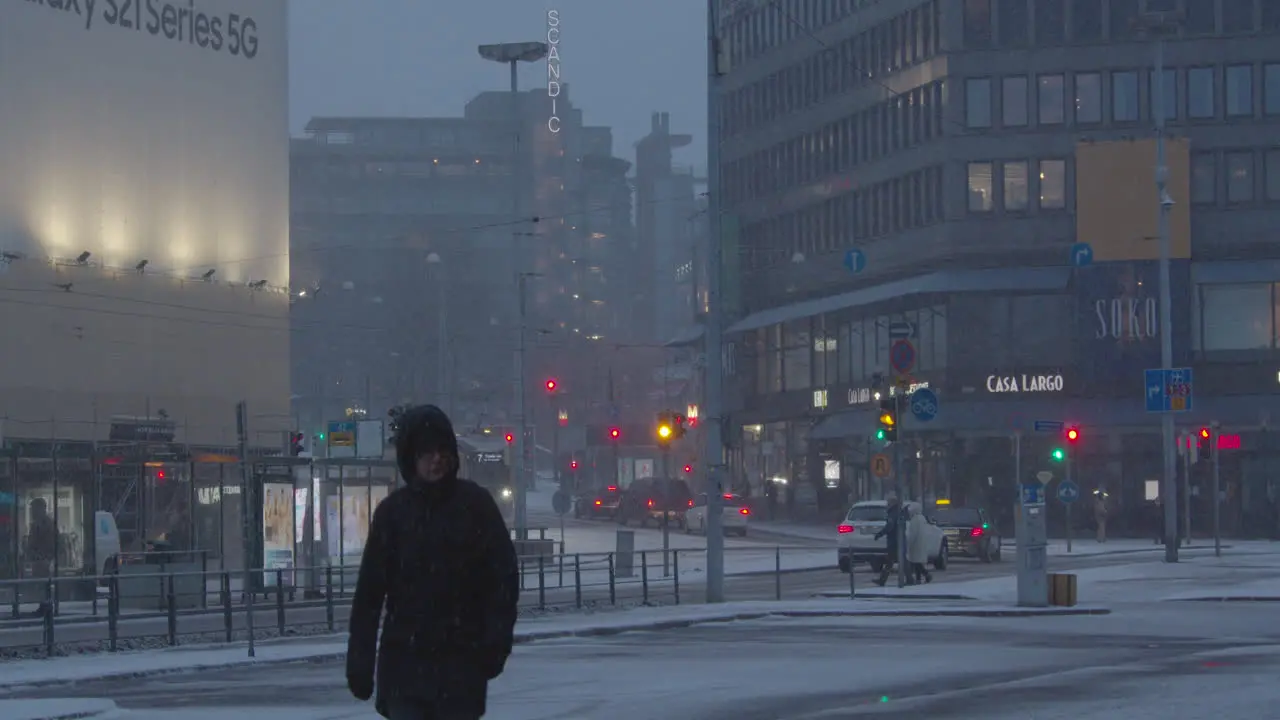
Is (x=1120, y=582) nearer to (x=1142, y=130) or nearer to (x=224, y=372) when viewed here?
(x=224, y=372)

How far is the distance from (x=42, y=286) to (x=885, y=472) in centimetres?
2168

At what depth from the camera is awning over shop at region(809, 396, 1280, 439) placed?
66.5 meters

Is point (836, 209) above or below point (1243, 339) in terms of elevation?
above

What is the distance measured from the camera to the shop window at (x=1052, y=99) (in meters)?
68.6

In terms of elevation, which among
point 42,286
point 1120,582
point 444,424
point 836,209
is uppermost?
point 836,209

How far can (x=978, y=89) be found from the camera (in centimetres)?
6956

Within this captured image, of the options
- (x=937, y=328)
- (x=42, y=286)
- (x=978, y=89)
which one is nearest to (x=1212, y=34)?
(x=978, y=89)

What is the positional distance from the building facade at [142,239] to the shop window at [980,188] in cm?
2602

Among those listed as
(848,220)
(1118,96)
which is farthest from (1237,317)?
(848,220)

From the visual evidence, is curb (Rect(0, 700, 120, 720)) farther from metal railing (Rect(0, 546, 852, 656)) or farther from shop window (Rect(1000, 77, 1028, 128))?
shop window (Rect(1000, 77, 1028, 128))

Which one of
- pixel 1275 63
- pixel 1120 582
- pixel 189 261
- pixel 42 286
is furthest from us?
pixel 1275 63

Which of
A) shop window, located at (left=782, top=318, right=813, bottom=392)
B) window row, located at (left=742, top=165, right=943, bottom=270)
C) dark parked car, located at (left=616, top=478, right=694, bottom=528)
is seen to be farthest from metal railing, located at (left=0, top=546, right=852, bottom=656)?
shop window, located at (left=782, top=318, right=813, bottom=392)

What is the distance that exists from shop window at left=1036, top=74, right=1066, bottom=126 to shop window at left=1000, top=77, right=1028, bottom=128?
0.55 metres

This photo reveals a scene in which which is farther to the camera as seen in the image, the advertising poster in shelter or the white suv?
the white suv
